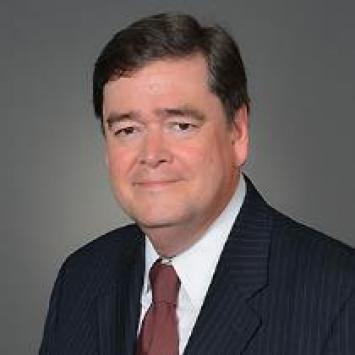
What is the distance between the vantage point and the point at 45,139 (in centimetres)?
257

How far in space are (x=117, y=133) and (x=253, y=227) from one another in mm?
275

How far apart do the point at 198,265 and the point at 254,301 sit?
126mm

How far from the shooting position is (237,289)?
4.52 ft

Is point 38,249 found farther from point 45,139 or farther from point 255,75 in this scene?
point 255,75

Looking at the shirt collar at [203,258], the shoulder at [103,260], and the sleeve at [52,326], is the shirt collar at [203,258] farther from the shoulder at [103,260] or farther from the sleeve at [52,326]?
the sleeve at [52,326]

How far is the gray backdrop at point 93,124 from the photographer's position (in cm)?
248

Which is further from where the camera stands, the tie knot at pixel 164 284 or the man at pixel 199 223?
the tie knot at pixel 164 284

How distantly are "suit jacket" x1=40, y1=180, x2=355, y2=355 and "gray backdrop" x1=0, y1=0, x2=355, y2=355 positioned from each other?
997 mm

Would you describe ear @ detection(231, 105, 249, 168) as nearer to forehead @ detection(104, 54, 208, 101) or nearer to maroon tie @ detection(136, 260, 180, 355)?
forehead @ detection(104, 54, 208, 101)

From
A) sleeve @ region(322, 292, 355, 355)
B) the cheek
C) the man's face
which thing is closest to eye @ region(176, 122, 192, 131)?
the man's face

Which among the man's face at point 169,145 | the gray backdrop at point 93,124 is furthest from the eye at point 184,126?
the gray backdrop at point 93,124

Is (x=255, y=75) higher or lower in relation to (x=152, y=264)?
higher

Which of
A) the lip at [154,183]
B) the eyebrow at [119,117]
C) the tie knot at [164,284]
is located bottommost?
the tie knot at [164,284]

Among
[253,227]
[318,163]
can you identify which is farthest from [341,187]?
[253,227]
